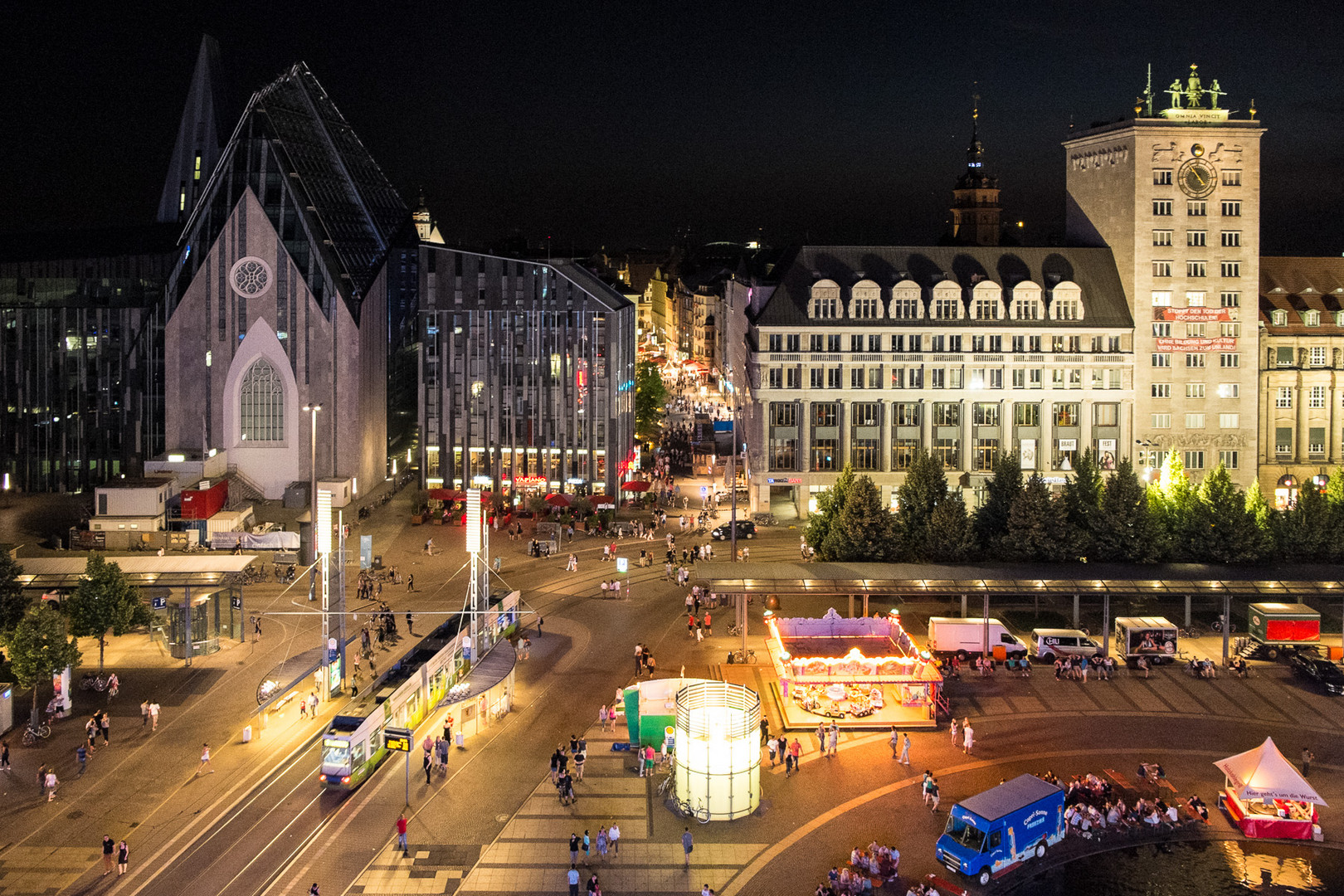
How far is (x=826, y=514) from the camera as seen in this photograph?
258 feet

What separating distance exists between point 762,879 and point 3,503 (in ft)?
292

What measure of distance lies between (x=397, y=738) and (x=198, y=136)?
10149 cm

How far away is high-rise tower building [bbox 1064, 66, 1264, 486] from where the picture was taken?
102 meters

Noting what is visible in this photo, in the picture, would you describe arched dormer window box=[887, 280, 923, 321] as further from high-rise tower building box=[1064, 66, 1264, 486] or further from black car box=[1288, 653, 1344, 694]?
black car box=[1288, 653, 1344, 694]

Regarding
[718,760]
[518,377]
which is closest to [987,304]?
[518,377]

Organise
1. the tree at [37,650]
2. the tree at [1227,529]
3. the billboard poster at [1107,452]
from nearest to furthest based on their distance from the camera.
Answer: the tree at [37,650], the tree at [1227,529], the billboard poster at [1107,452]

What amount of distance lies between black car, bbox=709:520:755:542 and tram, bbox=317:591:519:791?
33309 millimetres

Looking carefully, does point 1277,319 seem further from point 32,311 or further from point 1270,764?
point 32,311

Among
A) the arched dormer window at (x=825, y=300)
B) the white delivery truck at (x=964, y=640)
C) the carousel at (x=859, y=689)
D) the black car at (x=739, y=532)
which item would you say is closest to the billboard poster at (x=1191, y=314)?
the arched dormer window at (x=825, y=300)

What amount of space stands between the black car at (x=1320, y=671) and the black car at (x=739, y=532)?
131 feet

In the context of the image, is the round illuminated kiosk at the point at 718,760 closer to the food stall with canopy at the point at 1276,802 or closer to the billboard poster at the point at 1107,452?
the food stall with canopy at the point at 1276,802

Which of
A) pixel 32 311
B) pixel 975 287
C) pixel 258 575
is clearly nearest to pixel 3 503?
pixel 32 311

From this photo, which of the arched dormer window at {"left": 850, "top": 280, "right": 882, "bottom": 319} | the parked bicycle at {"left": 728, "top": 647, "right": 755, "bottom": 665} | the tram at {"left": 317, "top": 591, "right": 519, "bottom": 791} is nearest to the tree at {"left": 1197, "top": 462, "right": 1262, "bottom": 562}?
the parked bicycle at {"left": 728, "top": 647, "right": 755, "bottom": 665}

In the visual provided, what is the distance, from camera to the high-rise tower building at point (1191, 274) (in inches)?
4016
